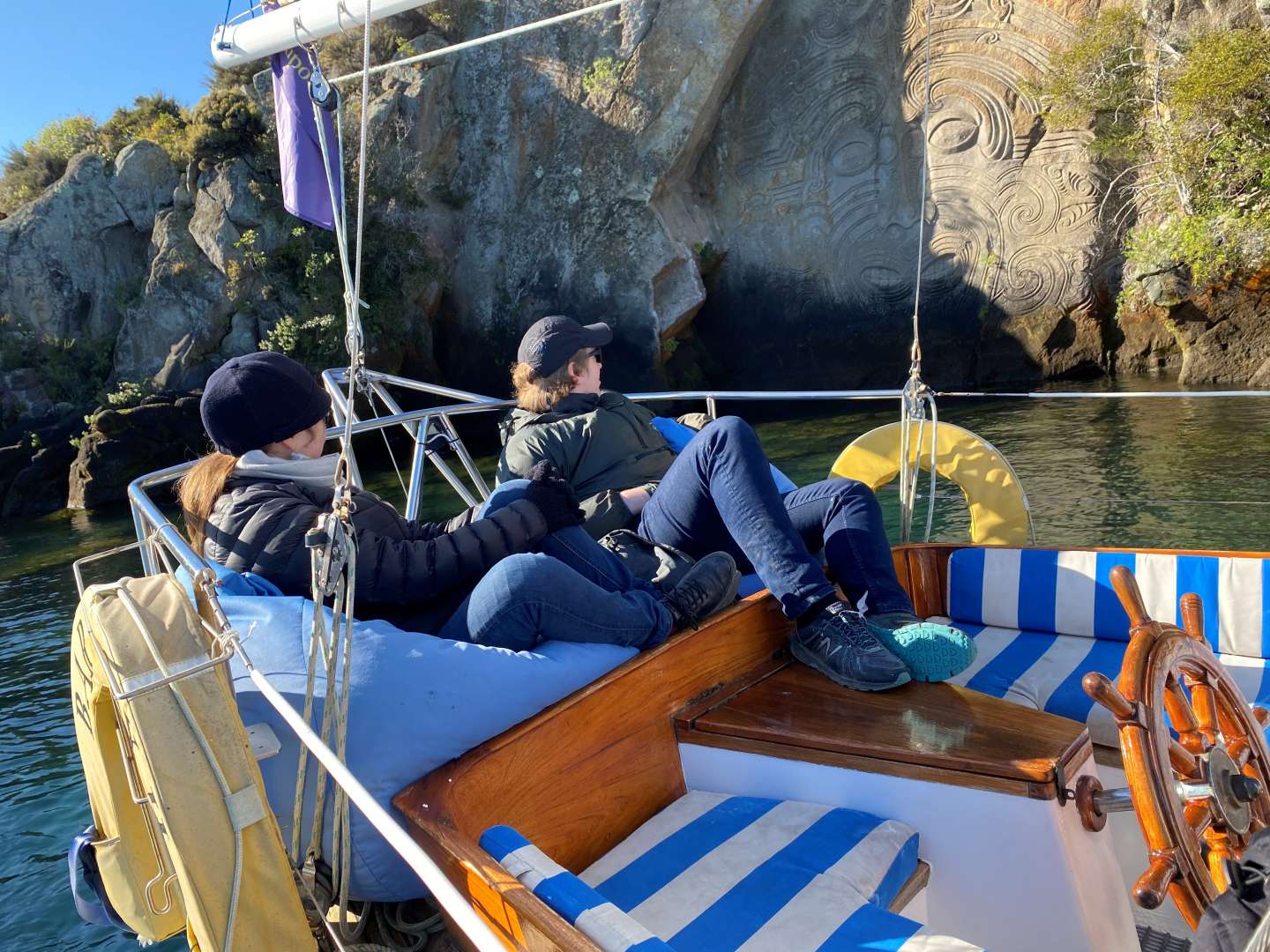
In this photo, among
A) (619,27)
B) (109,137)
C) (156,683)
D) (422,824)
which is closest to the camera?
(156,683)

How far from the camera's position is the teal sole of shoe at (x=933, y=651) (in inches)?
81.4

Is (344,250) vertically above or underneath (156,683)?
above

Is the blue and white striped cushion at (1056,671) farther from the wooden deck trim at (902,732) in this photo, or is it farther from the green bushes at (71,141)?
the green bushes at (71,141)

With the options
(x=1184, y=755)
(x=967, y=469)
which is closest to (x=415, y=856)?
(x=1184, y=755)

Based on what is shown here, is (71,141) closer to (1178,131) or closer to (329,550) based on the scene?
(1178,131)

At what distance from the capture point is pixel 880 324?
599 inches

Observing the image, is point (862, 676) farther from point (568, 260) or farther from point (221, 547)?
point (568, 260)

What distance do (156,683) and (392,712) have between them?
427 millimetres

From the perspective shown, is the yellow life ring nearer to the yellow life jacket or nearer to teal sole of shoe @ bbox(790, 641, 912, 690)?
teal sole of shoe @ bbox(790, 641, 912, 690)

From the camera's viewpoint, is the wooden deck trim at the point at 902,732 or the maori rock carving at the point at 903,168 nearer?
the wooden deck trim at the point at 902,732

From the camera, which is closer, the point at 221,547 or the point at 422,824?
the point at 422,824

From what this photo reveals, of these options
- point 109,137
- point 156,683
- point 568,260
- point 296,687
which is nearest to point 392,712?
point 296,687

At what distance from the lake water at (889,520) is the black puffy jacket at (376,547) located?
179cm

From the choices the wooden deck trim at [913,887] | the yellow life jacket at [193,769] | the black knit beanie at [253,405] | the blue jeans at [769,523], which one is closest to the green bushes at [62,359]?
the black knit beanie at [253,405]
